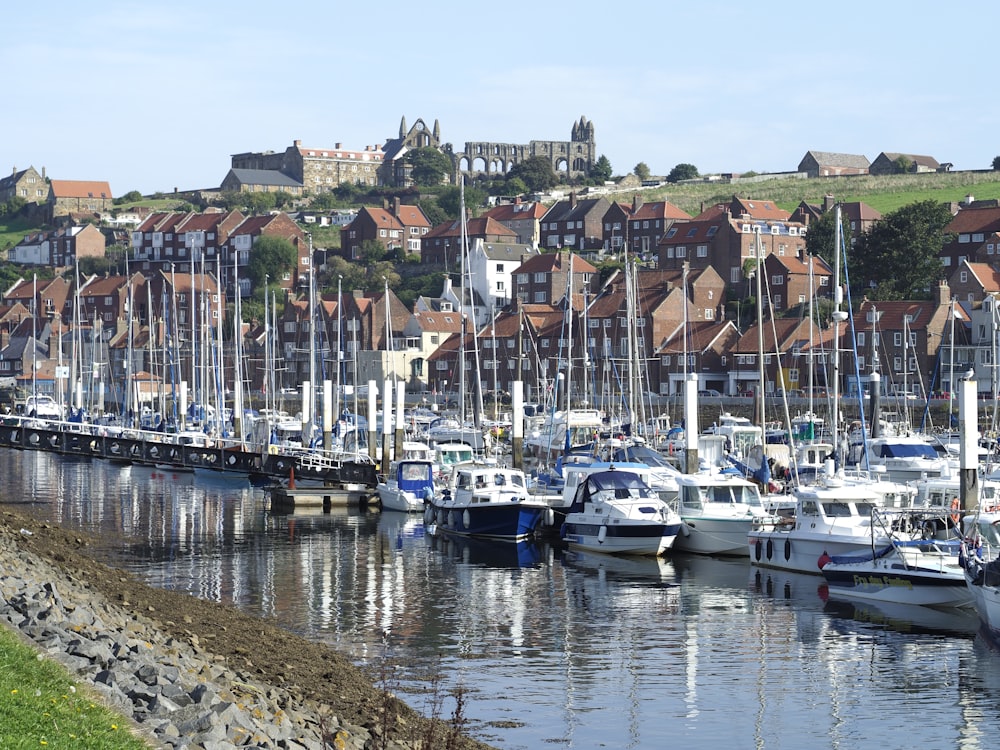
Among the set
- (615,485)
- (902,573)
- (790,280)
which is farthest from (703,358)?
(902,573)

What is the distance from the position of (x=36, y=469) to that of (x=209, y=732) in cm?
7496

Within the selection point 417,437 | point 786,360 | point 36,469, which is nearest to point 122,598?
point 417,437

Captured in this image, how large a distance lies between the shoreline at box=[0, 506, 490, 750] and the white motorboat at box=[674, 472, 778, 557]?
17675 mm

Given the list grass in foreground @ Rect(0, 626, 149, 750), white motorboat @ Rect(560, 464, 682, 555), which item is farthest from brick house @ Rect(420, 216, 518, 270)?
grass in foreground @ Rect(0, 626, 149, 750)

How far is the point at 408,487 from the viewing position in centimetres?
5766

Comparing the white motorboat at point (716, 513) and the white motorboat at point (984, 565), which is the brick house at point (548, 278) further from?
the white motorboat at point (984, 565)

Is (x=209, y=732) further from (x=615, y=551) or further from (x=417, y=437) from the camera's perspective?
(x=417, y=437)

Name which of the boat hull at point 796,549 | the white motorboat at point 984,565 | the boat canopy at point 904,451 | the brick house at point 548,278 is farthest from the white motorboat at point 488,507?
the brick house at point 548,278

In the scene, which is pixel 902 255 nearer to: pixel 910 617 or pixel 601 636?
pixel 910 617

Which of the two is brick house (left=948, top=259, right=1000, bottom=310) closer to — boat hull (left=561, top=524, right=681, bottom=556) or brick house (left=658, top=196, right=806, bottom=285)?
brick house (left=658, top=196, right=806, bottom=285)

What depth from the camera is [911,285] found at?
117 meters

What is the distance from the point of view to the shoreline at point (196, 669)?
52.2 ft

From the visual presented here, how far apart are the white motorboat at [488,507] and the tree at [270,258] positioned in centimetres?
11732

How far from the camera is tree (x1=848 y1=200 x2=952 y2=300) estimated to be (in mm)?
115438
